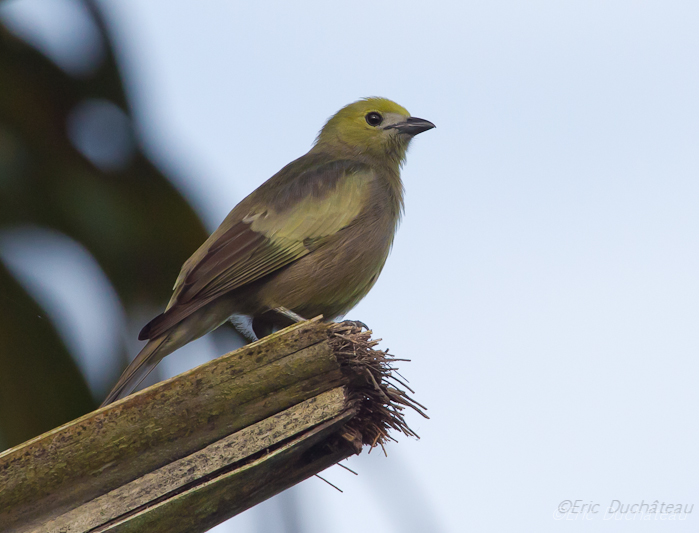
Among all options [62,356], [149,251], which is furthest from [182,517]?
[149,251]

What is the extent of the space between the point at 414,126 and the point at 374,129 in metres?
0.31

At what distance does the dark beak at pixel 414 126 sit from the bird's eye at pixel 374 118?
0.38 feet

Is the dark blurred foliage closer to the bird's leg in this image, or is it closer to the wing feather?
the wing feather

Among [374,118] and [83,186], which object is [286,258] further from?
[374,118]

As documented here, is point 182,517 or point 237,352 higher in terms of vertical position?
point 237,352

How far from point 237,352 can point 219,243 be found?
2.26 metres

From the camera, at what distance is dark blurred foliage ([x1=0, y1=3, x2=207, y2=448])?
4.76 meters

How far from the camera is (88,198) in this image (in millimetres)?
4855

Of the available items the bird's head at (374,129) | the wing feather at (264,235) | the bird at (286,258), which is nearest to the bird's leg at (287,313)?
the bird at (286,258)

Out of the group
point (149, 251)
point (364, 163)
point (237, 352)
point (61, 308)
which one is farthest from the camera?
point (364, 163)

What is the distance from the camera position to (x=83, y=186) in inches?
195

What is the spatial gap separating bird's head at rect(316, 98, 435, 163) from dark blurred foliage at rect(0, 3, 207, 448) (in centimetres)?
185

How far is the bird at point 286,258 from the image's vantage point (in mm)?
4820

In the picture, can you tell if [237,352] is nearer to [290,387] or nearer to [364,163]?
[290,387]
